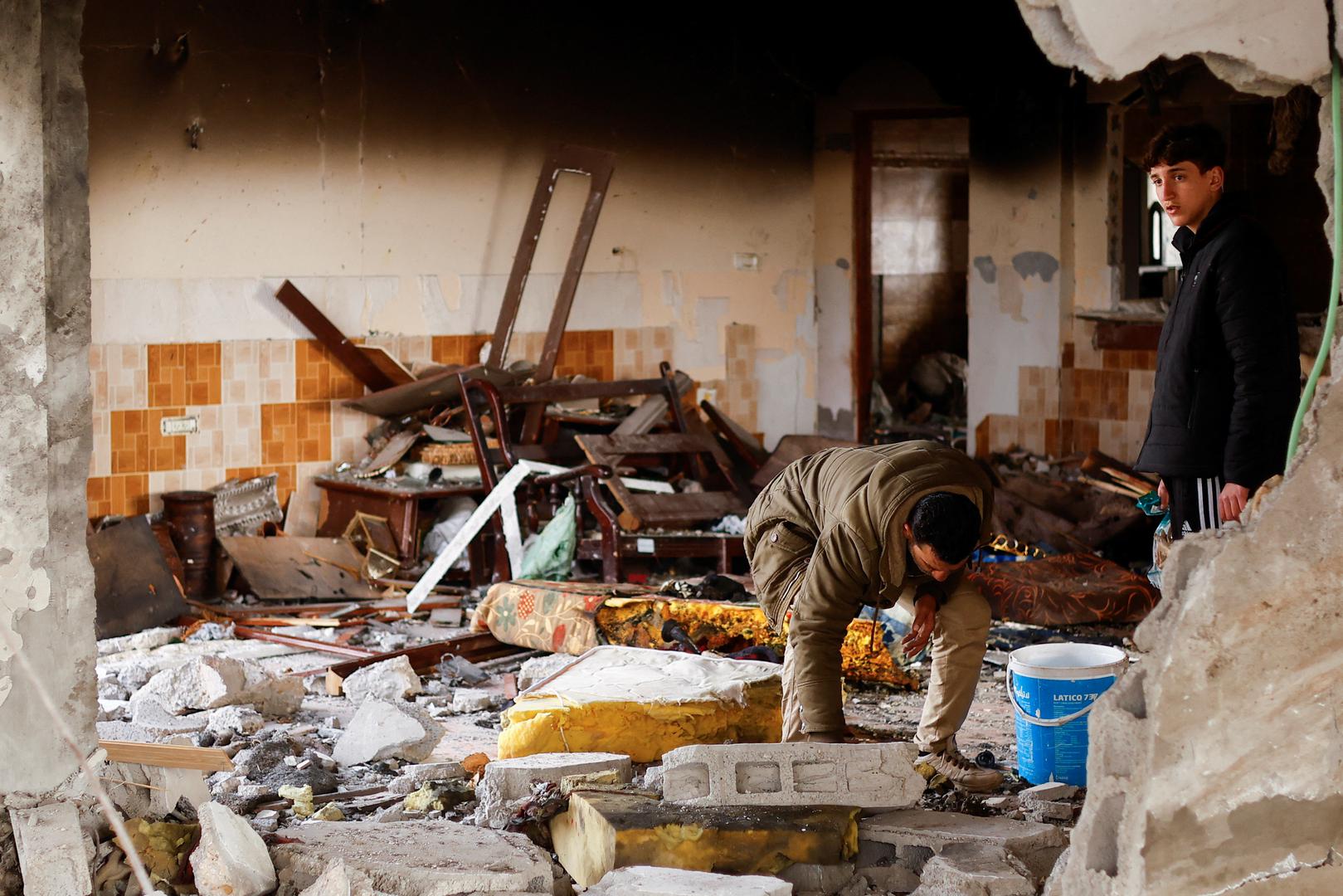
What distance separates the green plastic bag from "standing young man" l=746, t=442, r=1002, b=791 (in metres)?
3.06

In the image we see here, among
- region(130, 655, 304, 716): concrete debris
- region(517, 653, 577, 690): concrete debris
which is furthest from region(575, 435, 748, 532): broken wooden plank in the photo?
region(130, 655, 304, 716): concrete debris

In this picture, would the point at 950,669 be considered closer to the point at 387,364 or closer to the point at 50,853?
the point at 50,853

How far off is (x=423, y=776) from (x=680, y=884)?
1.43 m

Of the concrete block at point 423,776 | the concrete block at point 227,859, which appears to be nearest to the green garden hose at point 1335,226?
the concrete block at point 227,859

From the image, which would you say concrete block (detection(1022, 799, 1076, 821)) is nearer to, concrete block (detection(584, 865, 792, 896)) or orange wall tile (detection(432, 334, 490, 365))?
concrete block (detection(584, 865, 792, 896))

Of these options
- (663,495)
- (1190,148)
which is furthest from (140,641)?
(1190,148)

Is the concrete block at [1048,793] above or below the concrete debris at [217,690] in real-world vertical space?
below

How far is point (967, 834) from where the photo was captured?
4.04 meters

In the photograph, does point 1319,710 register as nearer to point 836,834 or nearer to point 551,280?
point 836,834

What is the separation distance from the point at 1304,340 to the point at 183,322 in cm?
637

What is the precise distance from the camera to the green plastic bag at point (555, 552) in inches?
317

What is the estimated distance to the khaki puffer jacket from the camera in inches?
170

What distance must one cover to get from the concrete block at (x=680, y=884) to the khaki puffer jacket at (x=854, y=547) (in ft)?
2.12

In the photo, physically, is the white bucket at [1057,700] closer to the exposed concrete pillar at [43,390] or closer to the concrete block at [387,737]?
the concrete block at [387,737]
